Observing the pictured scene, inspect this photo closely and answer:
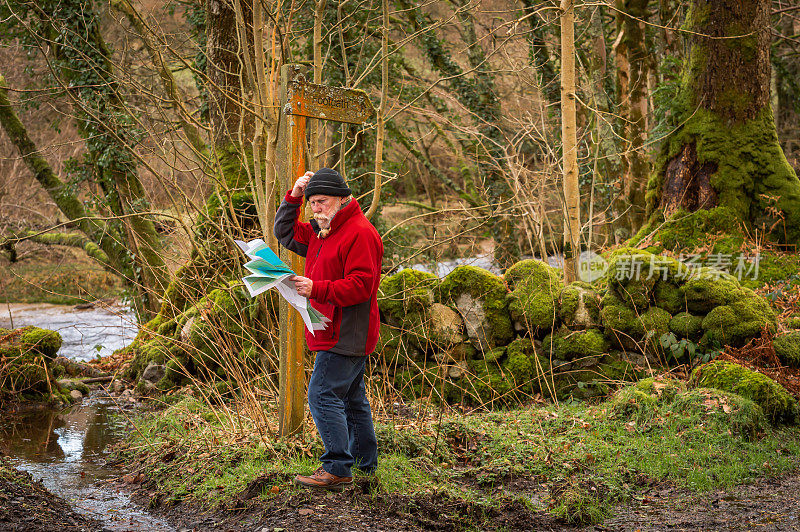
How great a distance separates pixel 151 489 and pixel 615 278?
4.81 m

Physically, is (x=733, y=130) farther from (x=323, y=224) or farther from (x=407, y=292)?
(x=323, y=224)

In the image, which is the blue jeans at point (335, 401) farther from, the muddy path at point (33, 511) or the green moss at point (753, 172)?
the green moss at point (753, 172)

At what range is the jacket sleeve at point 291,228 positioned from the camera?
4.34 m

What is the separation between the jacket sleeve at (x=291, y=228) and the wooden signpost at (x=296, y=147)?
284 millimetres

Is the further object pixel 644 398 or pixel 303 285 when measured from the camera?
pixel 644 398

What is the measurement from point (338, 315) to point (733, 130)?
6.74 meters

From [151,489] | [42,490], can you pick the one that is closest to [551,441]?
[151,489]

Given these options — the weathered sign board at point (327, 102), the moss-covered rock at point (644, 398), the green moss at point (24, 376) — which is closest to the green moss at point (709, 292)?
the moss-covered rock at point (644, 398)

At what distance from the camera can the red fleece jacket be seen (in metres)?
3.90

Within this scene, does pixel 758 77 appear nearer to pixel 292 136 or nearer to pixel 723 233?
pixel 723 233

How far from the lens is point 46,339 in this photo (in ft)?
28.9

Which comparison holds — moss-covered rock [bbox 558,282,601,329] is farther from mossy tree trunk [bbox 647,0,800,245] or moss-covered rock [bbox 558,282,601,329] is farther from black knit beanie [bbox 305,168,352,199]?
black knit beanie [bbox 305,168,352,199]

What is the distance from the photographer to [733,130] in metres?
8.62

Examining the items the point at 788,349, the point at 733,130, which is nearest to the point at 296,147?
the point at 788,349
